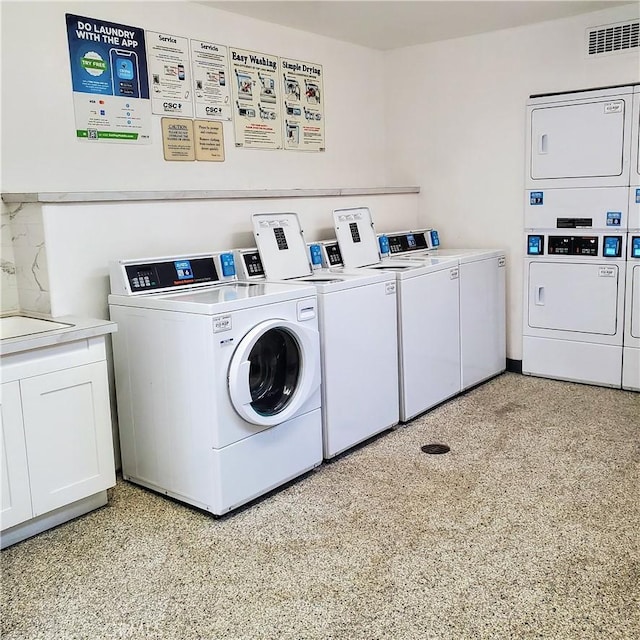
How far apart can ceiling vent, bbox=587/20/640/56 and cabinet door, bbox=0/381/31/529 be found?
3.96 meters

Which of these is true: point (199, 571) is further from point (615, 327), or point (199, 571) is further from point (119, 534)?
point (615, 327)

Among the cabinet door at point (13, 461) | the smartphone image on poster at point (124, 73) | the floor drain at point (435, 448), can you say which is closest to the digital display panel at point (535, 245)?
the floor drain at point (435, 448)

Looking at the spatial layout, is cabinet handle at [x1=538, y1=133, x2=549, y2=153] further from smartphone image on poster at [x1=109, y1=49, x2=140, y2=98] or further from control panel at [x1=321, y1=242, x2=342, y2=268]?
smartphone image on poster at [x1=109, y1=49, x2=140, y2=98]

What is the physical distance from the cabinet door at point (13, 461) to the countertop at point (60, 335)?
16 centimetres

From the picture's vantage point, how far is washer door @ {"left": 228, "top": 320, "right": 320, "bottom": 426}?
2.96m

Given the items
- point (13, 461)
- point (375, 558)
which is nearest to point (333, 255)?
point (375, 558)

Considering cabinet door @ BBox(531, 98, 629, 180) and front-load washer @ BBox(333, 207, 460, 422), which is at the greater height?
cabinet door @ BBox(531, 98, 629, 180)

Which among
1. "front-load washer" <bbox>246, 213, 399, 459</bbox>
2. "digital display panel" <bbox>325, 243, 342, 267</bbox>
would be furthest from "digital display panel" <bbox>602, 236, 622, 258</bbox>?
"digital display panel" <bbox>325, 243, 342, 267</bbox>

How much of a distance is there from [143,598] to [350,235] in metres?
2.66

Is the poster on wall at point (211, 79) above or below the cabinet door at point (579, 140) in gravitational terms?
above

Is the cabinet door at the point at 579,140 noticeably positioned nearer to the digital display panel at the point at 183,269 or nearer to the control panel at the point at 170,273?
the control panel at the point at 170,273

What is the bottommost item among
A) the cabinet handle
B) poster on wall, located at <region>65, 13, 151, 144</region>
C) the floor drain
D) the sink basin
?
the floor drain

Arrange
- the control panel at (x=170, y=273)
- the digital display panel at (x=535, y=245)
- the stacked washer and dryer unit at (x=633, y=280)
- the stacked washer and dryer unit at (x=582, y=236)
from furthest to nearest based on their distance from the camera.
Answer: the digital display panel at (x=535, y=245) → the stacked washer and dryer unit at (x=582, y=236) → the stacked washer and dryer unit at (x=633, y=280) → the control panel at (x=170, y=273)

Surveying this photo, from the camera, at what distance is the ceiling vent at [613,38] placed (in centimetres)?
405
